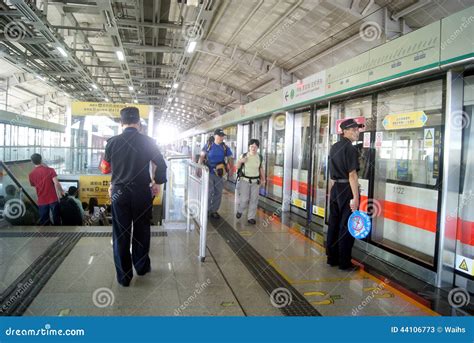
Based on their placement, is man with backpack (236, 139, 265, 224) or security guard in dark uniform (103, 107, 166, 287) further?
man with backpack (236, 139, 265, 224)

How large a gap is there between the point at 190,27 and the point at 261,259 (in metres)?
5.17

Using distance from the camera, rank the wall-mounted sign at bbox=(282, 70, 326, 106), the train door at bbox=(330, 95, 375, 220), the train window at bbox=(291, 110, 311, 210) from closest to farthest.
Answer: the train door at bbox=(330, 95, 375, 220)
the wall-mounted sign at bbox=(282, 70, 326, 106)
the train window at bbox=(291, 110, 311, 210)

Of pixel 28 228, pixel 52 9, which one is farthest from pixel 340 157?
pixel 52 9

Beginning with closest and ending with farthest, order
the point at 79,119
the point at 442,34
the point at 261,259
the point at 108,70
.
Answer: the point at 442,34 < the point at 261,259 < the point at 79,119 < the point at 108,70

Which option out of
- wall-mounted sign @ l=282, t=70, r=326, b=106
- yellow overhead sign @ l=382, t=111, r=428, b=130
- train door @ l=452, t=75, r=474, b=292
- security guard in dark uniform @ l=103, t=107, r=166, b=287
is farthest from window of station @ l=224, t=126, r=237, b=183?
train door @ l=452, t=75, r=474, b=292

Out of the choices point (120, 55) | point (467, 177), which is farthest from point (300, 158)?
point (120, 55)

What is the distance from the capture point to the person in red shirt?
19.5ft

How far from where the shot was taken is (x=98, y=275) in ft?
11.8

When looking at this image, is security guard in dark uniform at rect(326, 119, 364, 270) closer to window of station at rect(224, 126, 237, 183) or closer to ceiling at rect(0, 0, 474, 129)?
ceiling at rect(0, 0, 474, 129)

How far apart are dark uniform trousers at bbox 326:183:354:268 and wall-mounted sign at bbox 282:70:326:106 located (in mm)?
2209

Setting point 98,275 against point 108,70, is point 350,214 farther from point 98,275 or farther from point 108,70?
point 108,70

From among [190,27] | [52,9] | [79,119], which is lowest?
[79,119]

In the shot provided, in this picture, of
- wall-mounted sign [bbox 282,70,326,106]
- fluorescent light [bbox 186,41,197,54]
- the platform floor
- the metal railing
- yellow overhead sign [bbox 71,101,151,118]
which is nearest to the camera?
the platform floor

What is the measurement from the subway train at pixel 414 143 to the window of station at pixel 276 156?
178cm
